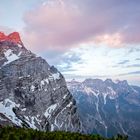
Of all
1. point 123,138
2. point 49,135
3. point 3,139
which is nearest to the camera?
point 3,139

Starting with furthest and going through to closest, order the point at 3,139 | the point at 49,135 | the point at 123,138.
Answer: the point at 49,135 → the point at 123,138 → the point at 3,139

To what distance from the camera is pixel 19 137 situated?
6526 inches

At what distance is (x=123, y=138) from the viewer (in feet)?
566

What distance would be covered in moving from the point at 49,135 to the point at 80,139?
601 inches

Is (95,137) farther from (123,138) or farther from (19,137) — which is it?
(19,137)

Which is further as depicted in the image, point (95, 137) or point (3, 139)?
point (95, 137)

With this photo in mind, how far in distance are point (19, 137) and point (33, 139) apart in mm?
13816

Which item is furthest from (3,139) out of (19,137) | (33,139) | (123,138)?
(123,138)

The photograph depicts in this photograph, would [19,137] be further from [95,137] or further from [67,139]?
[95,137]

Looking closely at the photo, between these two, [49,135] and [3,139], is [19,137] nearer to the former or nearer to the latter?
[3,139]

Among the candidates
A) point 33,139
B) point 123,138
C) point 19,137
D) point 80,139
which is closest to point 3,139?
point 19,137

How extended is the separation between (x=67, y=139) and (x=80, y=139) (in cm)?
699

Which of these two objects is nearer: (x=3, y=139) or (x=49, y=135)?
(x=3, y=139)

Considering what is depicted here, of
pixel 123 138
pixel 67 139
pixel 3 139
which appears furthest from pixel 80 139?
pixel 3 139
